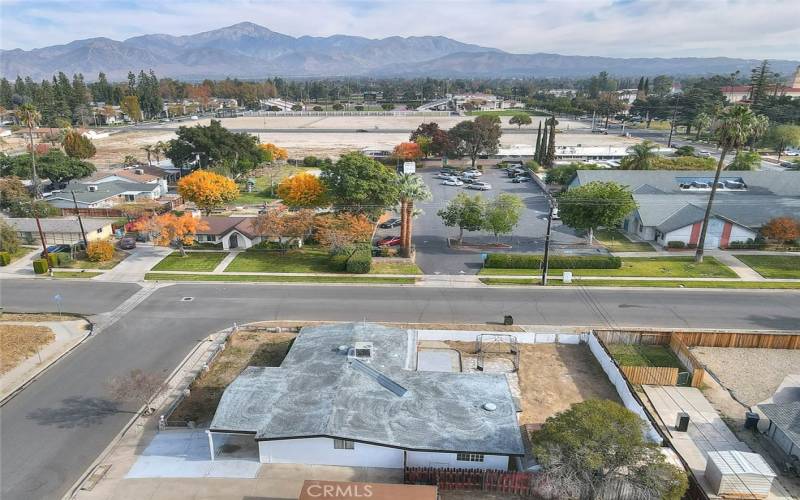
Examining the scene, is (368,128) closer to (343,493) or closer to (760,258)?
(760,258)

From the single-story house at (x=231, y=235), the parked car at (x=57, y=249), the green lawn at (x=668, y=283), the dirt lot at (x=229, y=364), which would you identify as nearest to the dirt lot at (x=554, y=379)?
the green lawn at (x=668, y=283)

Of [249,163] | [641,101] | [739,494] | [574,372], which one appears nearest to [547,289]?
[574,372]

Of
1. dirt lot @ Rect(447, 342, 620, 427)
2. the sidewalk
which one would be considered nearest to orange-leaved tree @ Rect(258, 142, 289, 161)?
the sidewalk

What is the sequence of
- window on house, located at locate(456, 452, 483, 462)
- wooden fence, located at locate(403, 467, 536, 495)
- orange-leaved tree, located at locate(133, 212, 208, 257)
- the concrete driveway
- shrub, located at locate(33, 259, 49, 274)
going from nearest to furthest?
wooden fence, located at locate(403, 467, 536, 495), window on house, located at locate(456, 452, 483, 462), shrub, located at locate(33, 259, 49, 274), orange-leaved tree, located at locate(133, 212, 208, 257), the concrete driveway

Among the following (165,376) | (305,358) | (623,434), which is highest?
(623,434)

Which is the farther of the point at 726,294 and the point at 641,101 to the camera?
the point at 641,101

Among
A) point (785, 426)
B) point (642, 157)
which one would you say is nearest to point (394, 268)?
point (785, 426)

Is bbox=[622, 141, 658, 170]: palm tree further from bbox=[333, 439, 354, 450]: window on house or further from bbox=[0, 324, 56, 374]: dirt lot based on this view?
bbox=[0, 324, 56, 374]: dirt lot
